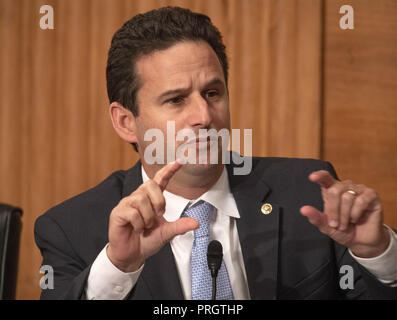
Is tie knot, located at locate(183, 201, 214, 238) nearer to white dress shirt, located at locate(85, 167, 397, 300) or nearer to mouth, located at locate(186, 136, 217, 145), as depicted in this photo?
white dress shirt, located at locate(85, 167, 397, 300)

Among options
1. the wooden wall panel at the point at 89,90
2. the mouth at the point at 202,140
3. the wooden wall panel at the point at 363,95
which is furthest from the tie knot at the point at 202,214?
the wooden wall panel at the point at 363,95

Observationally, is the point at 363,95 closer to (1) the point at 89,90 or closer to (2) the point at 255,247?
(2) the point at 255,247

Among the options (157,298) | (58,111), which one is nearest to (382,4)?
(58,111)

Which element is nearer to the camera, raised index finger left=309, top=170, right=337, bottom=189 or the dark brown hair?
raised index finger left=309, top=170, right=337, bottom=189

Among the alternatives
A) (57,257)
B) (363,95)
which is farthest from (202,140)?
(363,95)

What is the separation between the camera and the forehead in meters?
1.53

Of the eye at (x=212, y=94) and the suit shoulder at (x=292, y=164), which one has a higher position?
the eye at (x=212, y=94)

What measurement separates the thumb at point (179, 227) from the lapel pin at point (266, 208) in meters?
0.48

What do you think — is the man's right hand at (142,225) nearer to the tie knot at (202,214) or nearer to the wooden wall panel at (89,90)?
the tie knot at (202,214)

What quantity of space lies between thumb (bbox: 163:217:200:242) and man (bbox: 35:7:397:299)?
0.12m

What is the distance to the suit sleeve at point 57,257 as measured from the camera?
1.44 meters

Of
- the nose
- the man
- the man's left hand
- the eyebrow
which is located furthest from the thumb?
the eyebrow

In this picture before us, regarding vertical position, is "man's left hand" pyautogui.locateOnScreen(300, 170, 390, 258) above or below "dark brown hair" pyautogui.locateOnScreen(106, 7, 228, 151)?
below

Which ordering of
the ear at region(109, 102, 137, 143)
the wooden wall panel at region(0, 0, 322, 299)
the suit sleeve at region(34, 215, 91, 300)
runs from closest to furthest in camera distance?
the suit sleeve at region(34, 215, 91, 300) → the ear at region(109, 102, 137, 143) → the wooden wall panel at region(0, 0, 322, 299)
